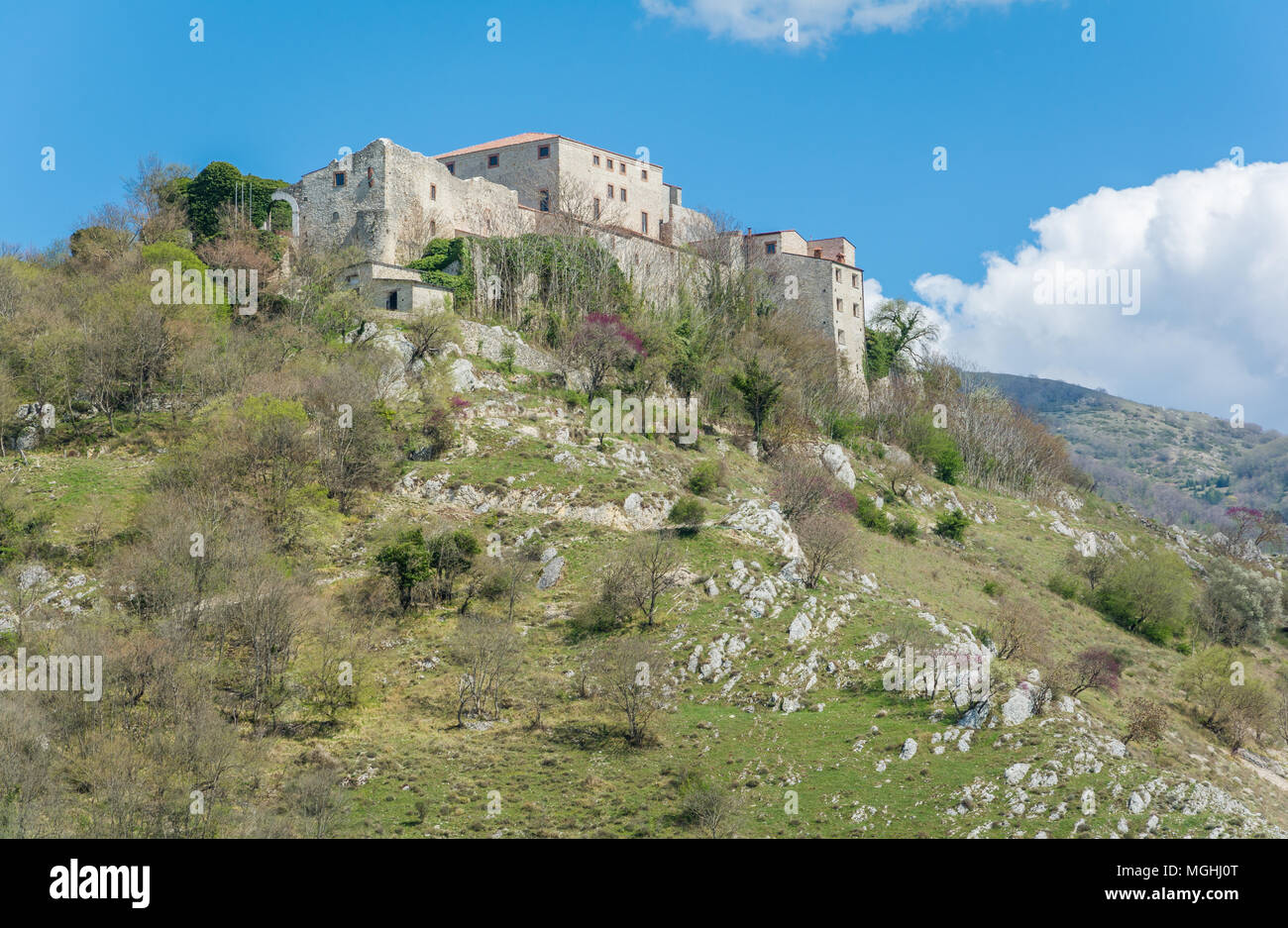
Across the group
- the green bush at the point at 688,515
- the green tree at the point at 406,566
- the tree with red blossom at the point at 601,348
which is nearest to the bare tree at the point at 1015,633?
the green bush at the point at 688,515

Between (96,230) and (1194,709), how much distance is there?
58306mm

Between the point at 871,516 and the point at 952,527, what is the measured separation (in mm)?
5319

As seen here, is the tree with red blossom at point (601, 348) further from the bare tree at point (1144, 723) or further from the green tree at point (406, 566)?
the bare tree at point (1144, 723)

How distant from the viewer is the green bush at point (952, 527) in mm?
59188

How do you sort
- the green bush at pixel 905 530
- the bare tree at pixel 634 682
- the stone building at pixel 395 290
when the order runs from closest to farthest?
the bare tree at pixel 634 682 → the green bush at pixel 905 530 → the stone building at pixel 395 290

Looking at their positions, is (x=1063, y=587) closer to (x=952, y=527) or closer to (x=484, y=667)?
(x=952, y=527)

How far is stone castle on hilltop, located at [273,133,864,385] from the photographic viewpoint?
211ft

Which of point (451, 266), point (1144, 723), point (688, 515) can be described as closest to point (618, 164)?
point (451, 266)

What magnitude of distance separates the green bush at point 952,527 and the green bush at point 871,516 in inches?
143

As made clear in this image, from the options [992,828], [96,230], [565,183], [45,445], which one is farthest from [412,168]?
[992,828]

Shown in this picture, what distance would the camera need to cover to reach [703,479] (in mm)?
51188

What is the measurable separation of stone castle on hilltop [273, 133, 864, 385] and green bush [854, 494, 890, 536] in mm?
21235

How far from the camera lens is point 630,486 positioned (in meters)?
48.6

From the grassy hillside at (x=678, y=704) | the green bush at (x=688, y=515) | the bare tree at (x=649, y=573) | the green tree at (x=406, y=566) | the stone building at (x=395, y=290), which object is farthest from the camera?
the stone building at (x=395, y=290)
